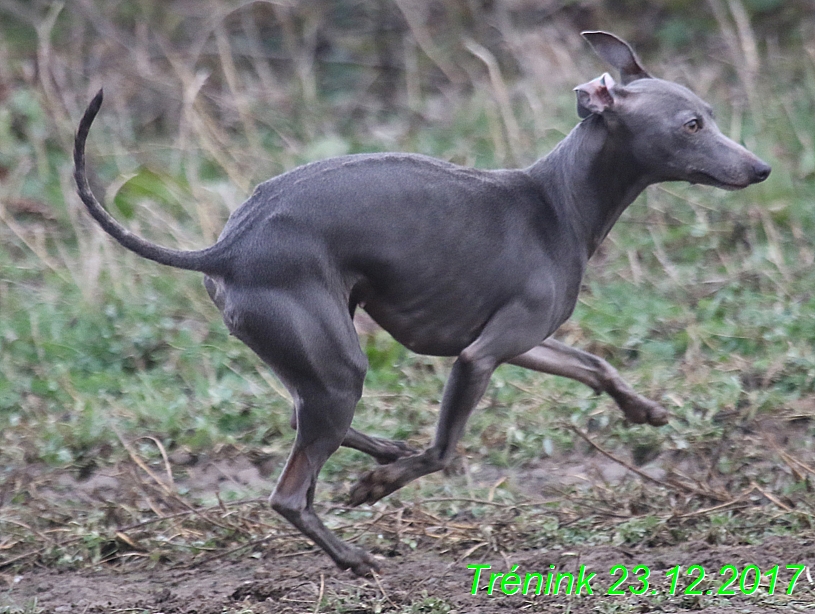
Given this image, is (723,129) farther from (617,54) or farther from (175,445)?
(175,445)

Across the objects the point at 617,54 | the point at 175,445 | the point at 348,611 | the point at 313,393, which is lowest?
the point at 175,445

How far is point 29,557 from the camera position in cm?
507

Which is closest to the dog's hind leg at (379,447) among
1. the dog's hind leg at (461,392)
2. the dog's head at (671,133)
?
the dog's hind leg at (461,392)

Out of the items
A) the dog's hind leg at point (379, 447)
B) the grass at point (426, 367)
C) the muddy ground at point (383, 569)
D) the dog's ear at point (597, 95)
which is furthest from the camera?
the grass at point (426, 367)

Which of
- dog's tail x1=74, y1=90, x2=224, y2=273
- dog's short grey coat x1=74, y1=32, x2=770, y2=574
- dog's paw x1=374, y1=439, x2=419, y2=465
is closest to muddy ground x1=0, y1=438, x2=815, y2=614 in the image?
dog's short grey coat x1=74, y1=32, x2=770, y2=574

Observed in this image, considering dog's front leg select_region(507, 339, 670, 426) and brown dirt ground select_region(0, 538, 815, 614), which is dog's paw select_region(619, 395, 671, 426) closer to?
dog's front leg select_region(507, 339, 670, 426)

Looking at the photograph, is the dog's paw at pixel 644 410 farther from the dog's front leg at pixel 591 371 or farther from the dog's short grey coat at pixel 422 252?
the dog's short grey coat at pixel 422 252

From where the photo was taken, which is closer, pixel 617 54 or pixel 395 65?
pixel 617 54

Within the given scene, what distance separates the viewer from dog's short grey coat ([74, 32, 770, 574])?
4184 mm

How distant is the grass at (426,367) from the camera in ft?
16.9

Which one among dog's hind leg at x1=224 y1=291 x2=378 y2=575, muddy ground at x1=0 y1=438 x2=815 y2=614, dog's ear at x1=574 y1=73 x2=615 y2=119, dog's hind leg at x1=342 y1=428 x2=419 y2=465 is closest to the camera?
dog's hind leg at x1=224 y1=291 x2=378 y2=575

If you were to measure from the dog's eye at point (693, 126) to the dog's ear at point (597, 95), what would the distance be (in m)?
0.29

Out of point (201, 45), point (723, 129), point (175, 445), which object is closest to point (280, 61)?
point (201, 45)

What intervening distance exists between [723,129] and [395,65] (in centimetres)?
326
